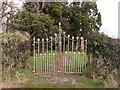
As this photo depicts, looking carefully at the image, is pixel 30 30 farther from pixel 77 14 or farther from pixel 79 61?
pixel 77 14

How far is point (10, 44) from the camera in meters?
4.28

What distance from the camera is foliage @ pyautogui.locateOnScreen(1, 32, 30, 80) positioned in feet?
→ 13.6

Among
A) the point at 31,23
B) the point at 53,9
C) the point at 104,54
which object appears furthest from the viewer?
the point at 53,9

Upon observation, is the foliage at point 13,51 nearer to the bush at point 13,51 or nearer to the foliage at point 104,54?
the bush at point 13,51

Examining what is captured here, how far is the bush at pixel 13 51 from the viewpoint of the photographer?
415 cm

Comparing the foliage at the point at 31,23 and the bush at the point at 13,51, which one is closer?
the bush at the point at 13,51

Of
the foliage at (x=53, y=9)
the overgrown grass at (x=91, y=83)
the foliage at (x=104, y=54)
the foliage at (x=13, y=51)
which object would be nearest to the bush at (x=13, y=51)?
the foliage at (x=13, y=51)

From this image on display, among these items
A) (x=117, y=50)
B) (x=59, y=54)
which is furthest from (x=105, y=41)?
(x=59, y=54)

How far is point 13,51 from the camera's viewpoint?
4.38 metres

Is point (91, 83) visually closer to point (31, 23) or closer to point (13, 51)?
point (13, 51)

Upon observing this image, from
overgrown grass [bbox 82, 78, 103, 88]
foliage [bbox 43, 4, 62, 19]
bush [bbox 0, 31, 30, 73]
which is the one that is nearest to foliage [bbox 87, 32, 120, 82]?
overgrown grass [bbox 82, 78, 103, 88]

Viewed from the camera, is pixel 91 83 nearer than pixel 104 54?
Yes

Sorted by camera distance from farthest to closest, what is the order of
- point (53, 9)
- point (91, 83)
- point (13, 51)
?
point (53, 9)
point (13, 51)
point (91, 83)

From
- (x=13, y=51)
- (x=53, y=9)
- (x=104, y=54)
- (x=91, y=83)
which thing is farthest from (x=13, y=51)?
(x=53, y=9)
